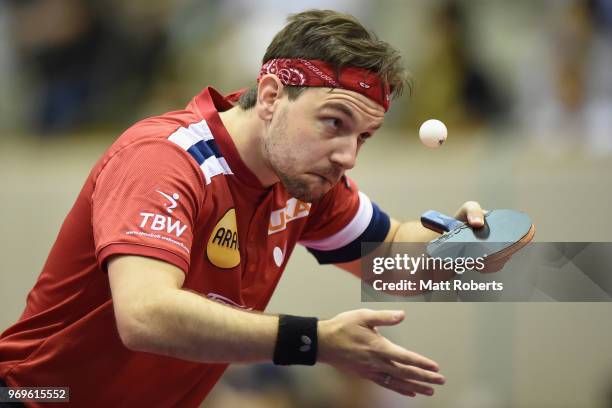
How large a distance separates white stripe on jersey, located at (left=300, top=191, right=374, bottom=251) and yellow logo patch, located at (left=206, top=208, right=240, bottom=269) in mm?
890

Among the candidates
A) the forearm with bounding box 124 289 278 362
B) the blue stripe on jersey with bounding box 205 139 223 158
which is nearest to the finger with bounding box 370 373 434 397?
the forearm with bounding box 124 289 278 362

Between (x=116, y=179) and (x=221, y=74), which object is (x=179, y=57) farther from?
(x=116, y=179)

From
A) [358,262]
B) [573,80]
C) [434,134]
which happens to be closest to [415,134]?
[573,80]

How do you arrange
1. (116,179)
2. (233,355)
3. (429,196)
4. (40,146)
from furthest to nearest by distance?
(40,146), (429,196), (116,179), (233,355)

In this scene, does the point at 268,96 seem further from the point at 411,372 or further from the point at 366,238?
the point at 411,372

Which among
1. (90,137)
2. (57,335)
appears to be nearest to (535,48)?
(90,137)

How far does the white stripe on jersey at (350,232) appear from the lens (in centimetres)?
504

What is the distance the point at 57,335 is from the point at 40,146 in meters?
5.11

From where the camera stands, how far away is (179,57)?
367 inches

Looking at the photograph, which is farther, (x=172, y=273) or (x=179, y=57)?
(x=179, y=57)

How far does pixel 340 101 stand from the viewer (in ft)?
13.3

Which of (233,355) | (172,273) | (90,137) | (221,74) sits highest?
(221,74)

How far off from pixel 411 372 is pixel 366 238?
170cm

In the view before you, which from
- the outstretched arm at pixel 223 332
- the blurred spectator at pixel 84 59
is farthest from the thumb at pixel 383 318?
the blurred spectator at pixel 84 59
